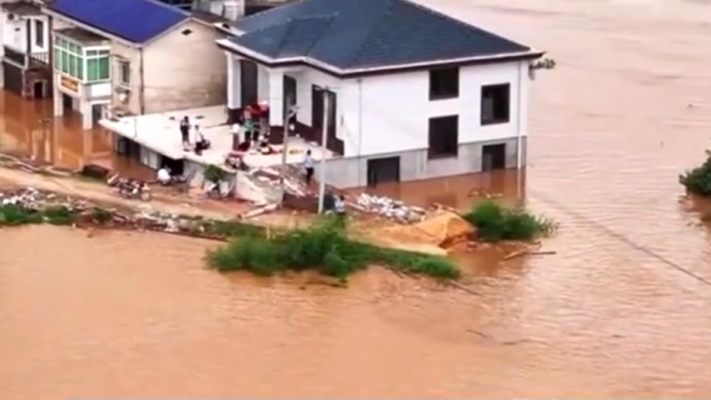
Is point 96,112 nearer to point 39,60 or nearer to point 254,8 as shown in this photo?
point 39,60

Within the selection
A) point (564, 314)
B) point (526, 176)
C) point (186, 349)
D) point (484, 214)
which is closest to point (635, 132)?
point (526, 176)

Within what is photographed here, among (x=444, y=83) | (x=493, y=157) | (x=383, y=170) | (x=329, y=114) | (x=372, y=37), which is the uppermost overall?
(x=372, y=37)

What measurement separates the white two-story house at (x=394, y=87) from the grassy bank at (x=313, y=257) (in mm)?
3463

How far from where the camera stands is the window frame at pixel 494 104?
28172 mm

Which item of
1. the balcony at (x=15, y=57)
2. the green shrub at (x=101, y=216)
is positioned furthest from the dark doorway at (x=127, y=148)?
the balcony at (x=15, y=57)

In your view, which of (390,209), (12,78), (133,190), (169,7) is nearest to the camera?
(390,209)

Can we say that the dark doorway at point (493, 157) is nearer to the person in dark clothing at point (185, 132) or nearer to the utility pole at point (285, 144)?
the utility pole at point (285, 144)

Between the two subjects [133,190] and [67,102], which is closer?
[133,190]

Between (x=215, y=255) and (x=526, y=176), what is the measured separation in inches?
255

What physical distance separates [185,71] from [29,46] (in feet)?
14.0

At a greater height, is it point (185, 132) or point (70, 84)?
point (70, 84)

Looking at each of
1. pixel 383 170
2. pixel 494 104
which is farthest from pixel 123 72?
pixel 494 104

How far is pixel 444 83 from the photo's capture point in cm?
2783

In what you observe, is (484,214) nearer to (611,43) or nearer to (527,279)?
(527,279)
